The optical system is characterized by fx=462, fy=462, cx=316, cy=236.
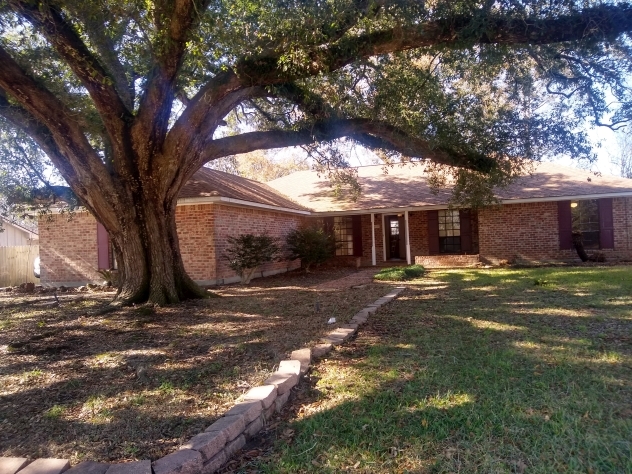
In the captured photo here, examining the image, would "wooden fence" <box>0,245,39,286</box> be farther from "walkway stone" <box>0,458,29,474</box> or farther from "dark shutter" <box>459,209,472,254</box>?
"walkway stone" <box>0,458,29,474</box>

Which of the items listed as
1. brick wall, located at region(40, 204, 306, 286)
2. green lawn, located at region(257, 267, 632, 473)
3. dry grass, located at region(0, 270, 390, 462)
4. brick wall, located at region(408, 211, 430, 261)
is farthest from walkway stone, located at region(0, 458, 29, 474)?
brick wall, located at region(408, 211, 430, 261)

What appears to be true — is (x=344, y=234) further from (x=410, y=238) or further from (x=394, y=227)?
(x=410, y=238)

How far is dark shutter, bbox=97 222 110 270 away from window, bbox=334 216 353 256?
896 cm

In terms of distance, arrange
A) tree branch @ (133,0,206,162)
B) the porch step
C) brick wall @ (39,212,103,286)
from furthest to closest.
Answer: the porch step < brick wall @ (39,212,103,286) < tree branch @ (133,0,206,162)

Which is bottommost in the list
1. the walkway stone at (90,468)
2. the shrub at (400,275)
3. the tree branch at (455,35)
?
the walkway stone at (90,468)

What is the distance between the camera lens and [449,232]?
1850 cm

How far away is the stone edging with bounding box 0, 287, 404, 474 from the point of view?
8.76 ft

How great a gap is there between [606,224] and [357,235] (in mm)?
8965

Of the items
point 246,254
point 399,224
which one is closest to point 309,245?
point 246,254

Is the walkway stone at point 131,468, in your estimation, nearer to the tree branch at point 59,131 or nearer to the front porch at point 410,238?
the tree branch at point 59,131

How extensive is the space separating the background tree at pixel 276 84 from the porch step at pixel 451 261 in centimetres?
614

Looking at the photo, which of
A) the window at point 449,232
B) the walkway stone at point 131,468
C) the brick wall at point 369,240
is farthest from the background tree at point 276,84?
the brick wall at point 369,240

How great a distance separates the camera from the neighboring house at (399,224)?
13305mm

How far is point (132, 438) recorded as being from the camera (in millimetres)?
3299
